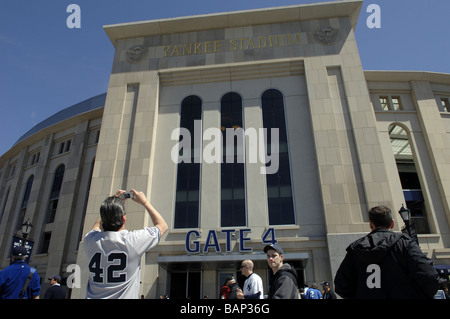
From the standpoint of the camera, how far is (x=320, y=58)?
20.3 m

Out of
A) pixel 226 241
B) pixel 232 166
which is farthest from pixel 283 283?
pixel 232 166

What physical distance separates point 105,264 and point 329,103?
18611 mm

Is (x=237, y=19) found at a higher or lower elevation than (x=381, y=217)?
higher

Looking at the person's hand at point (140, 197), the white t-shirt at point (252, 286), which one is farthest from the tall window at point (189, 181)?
the person's hand at point (140, 197)

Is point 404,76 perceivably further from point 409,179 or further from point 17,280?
point 17,280

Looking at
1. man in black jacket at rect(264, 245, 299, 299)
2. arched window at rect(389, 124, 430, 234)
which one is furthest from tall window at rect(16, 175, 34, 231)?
arched window at rect(389, 124, 430, 234)

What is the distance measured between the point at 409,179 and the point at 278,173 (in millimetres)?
11690

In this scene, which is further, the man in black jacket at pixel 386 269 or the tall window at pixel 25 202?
the tall window at pixel 25 202

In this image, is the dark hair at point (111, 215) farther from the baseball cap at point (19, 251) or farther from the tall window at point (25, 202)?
the tall window at point (25, 202)

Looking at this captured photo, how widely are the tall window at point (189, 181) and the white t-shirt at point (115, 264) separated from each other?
14949 mm

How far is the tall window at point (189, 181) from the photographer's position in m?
17.6

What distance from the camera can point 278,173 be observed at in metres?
18.1
